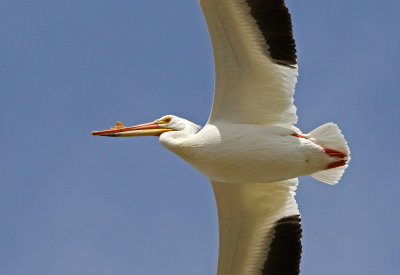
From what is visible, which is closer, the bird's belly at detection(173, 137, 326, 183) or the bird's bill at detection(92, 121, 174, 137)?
the bird's belly at detection(173, 137, 326, 183)

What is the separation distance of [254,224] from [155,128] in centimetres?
159

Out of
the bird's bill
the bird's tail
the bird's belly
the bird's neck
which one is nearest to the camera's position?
the bird's belly

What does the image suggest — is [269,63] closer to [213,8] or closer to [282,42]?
[282,42]

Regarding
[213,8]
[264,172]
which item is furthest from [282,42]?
[264,172]

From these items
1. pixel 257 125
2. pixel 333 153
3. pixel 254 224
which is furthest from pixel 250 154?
pixel 254 224

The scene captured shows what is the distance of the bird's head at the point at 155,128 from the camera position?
381 inches

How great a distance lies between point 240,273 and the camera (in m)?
9.65

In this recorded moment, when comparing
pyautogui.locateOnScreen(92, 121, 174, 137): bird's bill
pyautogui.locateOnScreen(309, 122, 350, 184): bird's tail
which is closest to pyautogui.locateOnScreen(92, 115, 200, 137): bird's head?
pyautogui.locateOnScreen(92, 121, 174, 137): bird's bill

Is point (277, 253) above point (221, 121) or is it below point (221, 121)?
below

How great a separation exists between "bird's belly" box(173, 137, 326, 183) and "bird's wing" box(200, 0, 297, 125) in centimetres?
37

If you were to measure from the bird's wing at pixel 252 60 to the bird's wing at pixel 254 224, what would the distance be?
0.90 meters

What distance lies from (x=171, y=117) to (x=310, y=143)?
5.73ft

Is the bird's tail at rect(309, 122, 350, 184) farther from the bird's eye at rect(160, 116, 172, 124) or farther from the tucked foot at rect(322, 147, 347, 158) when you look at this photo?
the bird's eye at rect(160, 116, 172, 124)

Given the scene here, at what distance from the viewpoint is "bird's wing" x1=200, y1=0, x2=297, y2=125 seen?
342 inches
